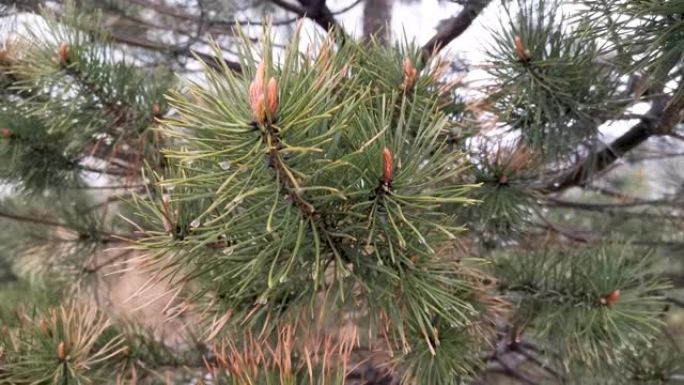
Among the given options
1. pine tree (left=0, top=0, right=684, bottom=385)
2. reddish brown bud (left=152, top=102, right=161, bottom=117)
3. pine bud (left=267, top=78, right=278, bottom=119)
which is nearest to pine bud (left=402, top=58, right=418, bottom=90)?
pine tree (left=0, top=0, right=684, bottom=385)

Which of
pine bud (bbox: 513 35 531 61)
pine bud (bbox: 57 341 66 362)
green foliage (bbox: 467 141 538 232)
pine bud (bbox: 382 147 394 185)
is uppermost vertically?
pine bud (bbox: 513 35 531 61)

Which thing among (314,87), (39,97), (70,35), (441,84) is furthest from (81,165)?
(314,87)

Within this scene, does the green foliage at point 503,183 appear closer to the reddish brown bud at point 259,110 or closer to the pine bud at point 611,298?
the pine bud at point 611,298

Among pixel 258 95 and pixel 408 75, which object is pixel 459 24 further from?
pixel 258 95

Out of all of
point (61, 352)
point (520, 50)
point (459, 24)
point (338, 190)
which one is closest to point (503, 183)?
point (520, 50)

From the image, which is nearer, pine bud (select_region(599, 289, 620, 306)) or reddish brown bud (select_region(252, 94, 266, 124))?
reddish brown bud (select_region(252, 94, 266, 124))

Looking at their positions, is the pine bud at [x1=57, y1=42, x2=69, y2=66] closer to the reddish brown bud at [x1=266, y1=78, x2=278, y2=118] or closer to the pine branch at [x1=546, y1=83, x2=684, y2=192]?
the reddish brown bud at [x1=266, y1=78, x2=278, y2=118]

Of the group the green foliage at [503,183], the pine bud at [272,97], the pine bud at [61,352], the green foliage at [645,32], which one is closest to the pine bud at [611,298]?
the green foliage at [503,183]

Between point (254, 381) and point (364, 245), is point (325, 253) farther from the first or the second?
point (254, 381)
